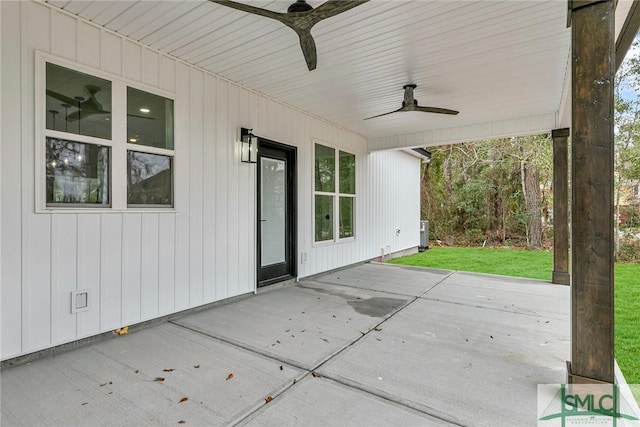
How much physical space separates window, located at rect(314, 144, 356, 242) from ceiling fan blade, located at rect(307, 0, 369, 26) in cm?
342

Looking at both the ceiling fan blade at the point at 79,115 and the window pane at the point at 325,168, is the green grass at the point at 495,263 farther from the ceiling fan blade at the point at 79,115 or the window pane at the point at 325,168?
the ceiling fan blade at the point at 79,115

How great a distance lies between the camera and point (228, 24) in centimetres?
292

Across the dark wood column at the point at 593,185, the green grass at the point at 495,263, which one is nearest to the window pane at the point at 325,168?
the green grass at the point at 495,263

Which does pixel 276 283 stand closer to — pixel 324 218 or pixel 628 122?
pixel 324 218

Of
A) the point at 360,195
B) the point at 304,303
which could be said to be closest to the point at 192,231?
the point at 304,303

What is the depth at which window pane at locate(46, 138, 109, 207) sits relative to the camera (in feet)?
8.85

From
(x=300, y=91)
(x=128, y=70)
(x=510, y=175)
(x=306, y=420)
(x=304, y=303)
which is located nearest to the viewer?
(x=306, y=420)

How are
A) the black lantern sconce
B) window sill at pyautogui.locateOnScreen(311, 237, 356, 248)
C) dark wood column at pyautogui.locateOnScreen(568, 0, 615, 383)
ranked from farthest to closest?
window sill at pyautogui.locateOnScreen(311, 237, 356, 248) → the black lantern sconce → dark wood column at pyautogui.locateOnScreen(568, 0, 615, 383)

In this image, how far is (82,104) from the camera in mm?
2869

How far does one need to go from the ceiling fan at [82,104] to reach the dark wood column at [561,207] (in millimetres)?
6281

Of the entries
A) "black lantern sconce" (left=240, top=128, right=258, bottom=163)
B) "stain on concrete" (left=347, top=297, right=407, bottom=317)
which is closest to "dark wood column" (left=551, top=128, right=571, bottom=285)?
"stain on concrete" (left=347, top=297, right=407, bottom=317)

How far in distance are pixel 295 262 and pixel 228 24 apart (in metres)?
3.50

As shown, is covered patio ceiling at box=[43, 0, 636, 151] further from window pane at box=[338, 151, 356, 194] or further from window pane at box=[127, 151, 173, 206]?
window pane at box=[338, 151, 356, 194]

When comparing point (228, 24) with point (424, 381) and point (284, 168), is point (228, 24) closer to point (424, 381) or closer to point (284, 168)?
point (284, 168)
